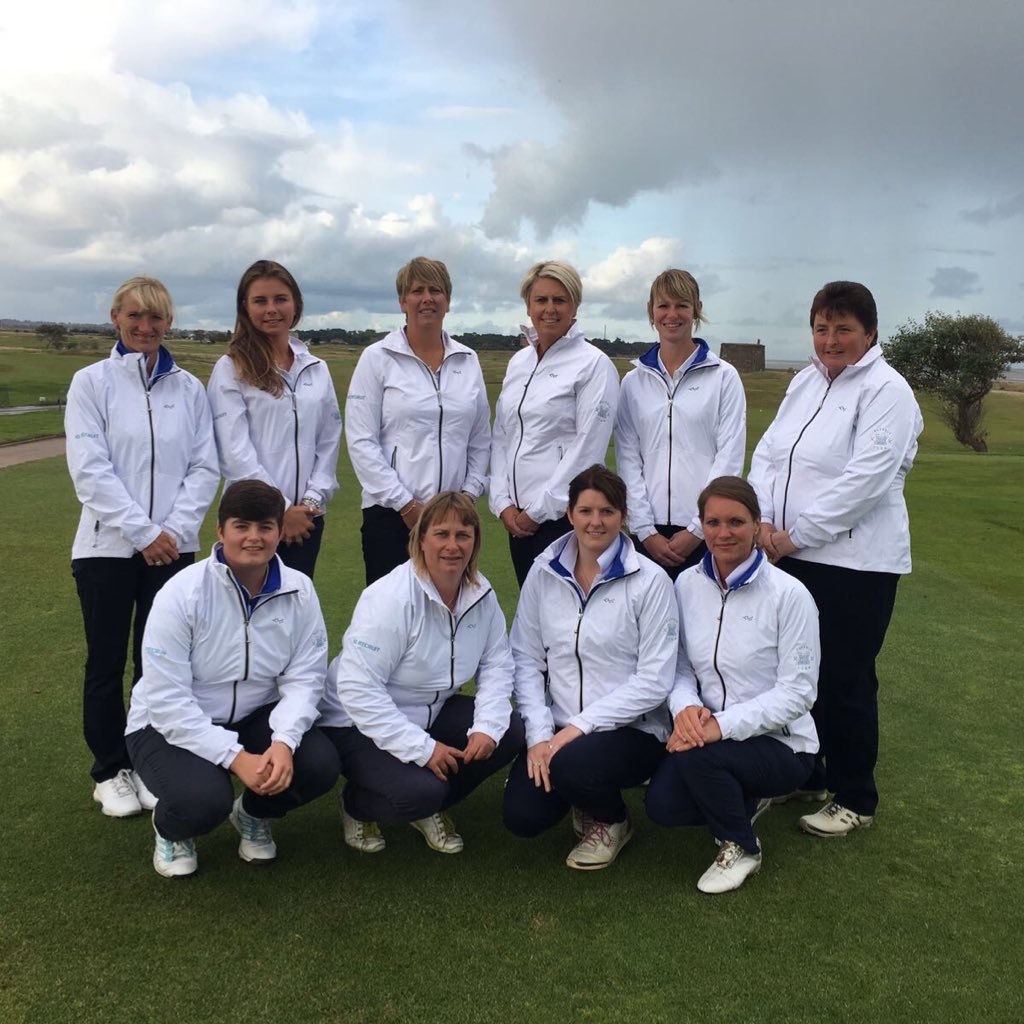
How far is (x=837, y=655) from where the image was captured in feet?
12.7

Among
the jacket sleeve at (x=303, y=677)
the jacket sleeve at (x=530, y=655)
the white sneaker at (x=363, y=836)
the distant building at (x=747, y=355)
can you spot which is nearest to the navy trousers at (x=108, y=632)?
the jacket sleeve at (x=303, y=677)

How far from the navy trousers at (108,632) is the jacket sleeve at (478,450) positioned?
4.72 feet

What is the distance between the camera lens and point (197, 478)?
4.00m

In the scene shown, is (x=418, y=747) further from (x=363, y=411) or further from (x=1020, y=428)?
(x=1020, y=428)

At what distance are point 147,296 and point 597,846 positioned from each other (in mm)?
2964

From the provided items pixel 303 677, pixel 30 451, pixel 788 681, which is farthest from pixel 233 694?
pixel 30 451

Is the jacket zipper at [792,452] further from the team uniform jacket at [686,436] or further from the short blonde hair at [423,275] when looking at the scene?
the short blonde hair at [423,275]

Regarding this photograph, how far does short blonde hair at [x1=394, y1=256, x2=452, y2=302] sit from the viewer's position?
13.9 ft

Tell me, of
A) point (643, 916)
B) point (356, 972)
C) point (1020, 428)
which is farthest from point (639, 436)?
point (1020, 428)

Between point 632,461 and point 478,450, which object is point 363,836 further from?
point 632,461

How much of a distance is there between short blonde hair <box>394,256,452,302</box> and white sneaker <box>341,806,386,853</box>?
240 centimetres

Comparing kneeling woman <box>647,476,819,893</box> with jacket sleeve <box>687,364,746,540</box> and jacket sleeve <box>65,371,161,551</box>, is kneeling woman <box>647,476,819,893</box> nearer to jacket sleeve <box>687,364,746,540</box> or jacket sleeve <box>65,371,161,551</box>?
jacket sleeve <box>687,364,746,540</box>

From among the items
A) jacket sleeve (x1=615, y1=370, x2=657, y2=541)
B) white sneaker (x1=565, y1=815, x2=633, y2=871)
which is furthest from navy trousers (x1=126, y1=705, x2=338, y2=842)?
jacket sleeve (x1=615, y1=370, x2=657, y2=541)

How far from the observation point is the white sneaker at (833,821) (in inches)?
150
